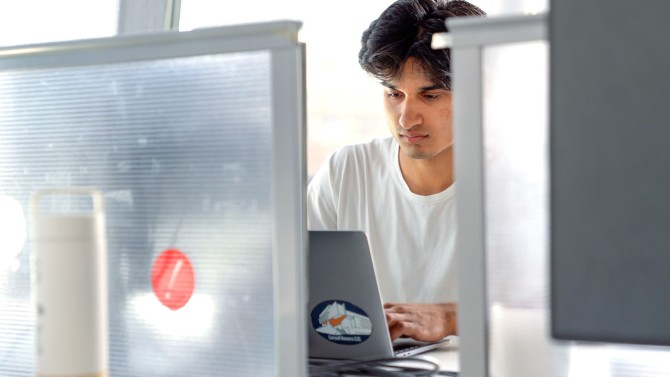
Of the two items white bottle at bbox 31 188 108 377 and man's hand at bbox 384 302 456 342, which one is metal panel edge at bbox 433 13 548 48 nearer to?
white bottle at bbox 31 188 108 377

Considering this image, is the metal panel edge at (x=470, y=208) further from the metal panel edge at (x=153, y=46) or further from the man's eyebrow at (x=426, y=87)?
the man's eyebrow at (x=426, y=87)

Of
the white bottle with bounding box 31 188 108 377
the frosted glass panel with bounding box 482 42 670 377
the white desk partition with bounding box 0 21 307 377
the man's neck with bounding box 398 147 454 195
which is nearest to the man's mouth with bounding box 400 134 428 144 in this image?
the man's neck with bounding box 398 147 454 195

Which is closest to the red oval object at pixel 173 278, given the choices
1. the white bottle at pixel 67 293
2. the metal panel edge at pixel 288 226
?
the metal panel edge at pixel 288 226

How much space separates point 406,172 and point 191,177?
1.34 m

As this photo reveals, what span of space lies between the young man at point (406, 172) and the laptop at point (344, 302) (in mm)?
703

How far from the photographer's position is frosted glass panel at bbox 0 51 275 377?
1.01 metres

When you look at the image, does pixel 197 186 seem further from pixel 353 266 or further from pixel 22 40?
pixel 22 40

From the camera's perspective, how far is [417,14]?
84.5 inches

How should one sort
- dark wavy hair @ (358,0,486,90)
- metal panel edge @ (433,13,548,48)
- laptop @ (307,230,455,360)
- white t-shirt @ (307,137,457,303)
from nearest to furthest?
metal panel edge @ (433,13,548,48) → laptop @ (307,230,455,360) → dark wavy hair @ (358,0,486,90) → white t-shirt @ (307,137,457,303)

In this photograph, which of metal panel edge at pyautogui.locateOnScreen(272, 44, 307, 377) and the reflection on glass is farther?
the reflection on glass

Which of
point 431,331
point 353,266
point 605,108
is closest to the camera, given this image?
point 605,108

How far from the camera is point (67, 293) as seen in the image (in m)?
0.81

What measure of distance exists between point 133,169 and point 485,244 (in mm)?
446

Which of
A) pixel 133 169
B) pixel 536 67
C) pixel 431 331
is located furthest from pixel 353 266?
pixel 536 67
